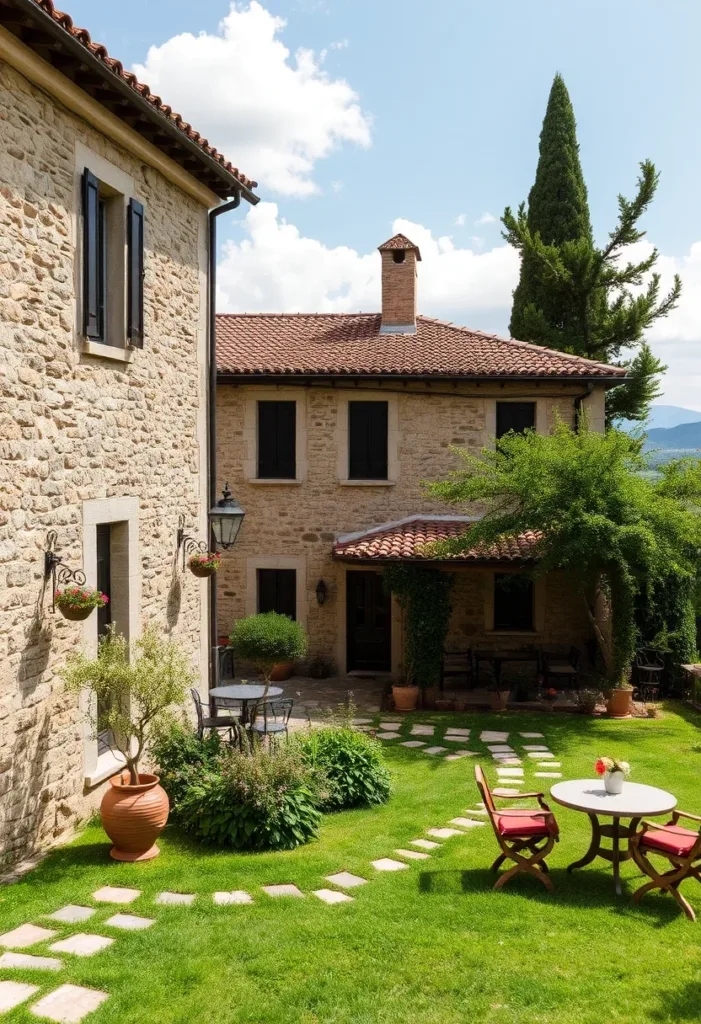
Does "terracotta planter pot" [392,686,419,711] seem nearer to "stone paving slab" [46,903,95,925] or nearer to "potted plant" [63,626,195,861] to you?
"potted plant" [63,626,195,861]

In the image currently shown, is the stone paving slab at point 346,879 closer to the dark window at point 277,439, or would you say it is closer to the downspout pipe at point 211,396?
the downspout pipe at point 211,396

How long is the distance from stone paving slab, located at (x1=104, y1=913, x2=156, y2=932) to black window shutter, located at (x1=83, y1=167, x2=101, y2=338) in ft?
15.9

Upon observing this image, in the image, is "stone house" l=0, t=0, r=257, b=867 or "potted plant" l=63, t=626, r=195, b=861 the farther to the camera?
"potted plant" l=63, t=626, r=195, b=861

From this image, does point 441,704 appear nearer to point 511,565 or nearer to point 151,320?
point 511,565

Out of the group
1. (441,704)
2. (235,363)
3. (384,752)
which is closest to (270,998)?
(384,752)

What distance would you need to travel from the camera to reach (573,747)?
11.9m

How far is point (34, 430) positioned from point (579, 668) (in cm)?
1226

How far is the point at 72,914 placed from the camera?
244 inches

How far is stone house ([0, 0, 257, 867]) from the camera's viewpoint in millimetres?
6824

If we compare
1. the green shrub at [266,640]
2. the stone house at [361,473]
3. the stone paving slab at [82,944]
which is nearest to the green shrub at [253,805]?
the stone paving slab at [82,944]

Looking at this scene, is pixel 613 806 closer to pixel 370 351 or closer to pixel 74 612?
pixel 74 612

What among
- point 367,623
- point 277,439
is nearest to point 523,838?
A: point 367,623

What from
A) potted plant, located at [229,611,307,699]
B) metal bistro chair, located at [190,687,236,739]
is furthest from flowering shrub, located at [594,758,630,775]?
potted plant, located at [229,611,307,699]

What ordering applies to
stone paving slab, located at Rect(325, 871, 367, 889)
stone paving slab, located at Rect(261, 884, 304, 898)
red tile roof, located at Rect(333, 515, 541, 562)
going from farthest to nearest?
red tile roof, located at Rect(333, 515, 541, 562) → stone paving slab, located at Rect(325, 871, 367, 889) → stone paving slab, located at Rect(261, 884, 304, 898)
